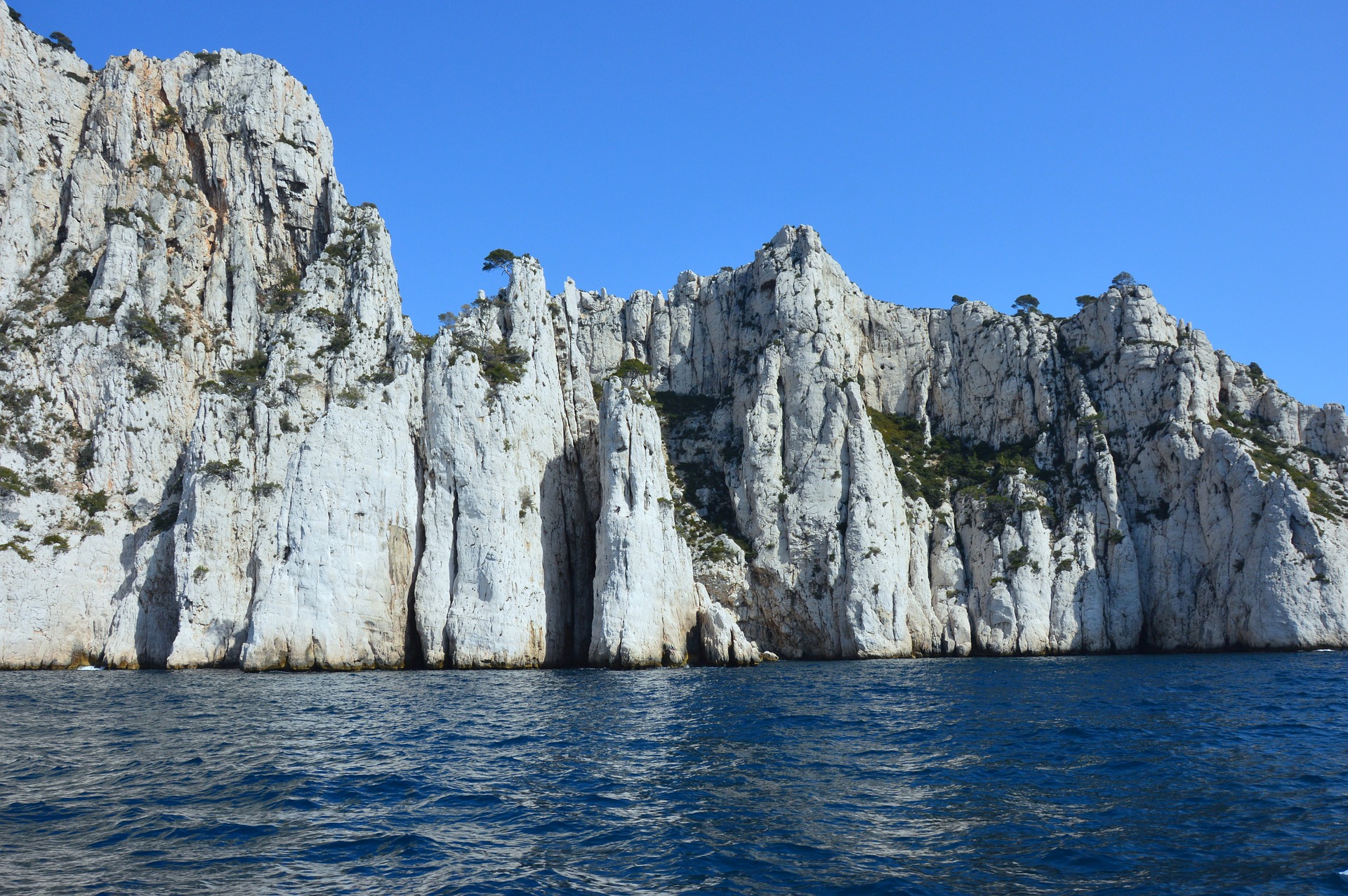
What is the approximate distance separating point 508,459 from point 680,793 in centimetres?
4228

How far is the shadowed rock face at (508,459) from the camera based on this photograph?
5625 cm

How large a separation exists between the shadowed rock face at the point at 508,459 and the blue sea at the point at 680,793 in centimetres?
2070

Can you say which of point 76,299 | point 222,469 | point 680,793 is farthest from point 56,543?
point 680,793

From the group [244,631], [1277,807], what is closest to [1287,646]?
[1277,807]

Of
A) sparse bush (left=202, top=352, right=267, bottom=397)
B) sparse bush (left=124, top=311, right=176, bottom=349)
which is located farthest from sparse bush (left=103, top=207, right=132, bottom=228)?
sparse bush (left=202, top=352, right=267, bottom=397)

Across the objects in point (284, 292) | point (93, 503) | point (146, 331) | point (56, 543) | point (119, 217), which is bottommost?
point (56, 543)

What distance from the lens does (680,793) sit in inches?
760

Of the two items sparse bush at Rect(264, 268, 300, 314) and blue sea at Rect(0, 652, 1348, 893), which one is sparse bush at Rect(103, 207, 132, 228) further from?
blue sea at Rect(0, 652, 1348, 893)

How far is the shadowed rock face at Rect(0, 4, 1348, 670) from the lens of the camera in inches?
2215

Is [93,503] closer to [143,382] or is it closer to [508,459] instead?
[143,382]

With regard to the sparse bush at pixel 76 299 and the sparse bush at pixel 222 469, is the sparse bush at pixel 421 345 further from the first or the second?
the sparse bush at pixel 76 299

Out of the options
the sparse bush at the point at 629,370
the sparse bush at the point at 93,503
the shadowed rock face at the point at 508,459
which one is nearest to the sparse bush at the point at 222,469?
the shadowed rock face at the point at 508,459

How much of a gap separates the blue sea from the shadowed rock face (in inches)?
815

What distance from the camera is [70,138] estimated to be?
76000 millimetres
